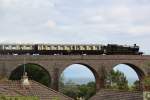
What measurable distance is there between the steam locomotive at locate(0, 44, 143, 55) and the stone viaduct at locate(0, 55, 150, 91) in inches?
67.9

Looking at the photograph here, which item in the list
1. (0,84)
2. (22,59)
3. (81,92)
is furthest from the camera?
(81,92)

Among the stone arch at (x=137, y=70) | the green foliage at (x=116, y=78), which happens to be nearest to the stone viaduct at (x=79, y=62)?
the stone arch at (x=137, y=70)

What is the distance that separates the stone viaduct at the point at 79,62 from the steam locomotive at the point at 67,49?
67.9 inches

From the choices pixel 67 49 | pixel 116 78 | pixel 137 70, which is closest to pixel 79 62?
pixel 67 49

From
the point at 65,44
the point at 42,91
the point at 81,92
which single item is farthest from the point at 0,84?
the point at 81,92

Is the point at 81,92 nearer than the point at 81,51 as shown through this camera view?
No

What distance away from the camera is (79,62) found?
288 feet

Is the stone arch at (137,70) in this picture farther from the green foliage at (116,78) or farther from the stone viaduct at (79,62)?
the green foliage at (116,78)

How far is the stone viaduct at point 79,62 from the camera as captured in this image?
8288 centimetres

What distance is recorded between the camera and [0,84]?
31.6 meters

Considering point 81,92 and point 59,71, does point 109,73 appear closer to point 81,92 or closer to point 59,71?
point 59,71

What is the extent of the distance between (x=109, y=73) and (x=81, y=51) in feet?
19.8

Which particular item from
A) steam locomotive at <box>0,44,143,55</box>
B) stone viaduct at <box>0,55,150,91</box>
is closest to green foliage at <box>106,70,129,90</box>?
stone viaduct at <box>0,55,150,91</box>

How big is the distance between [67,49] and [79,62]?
10.1ft
